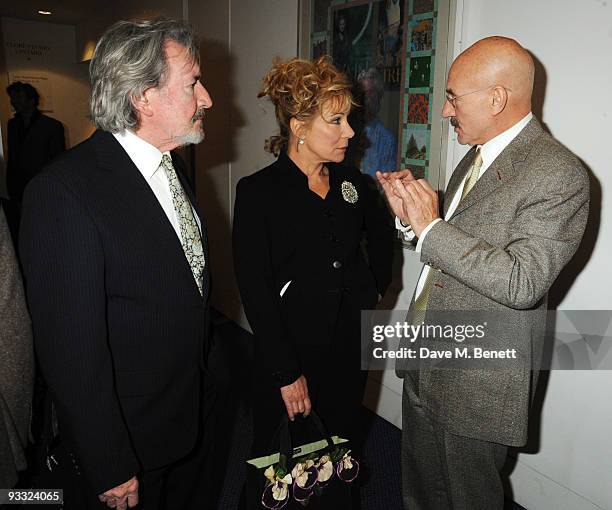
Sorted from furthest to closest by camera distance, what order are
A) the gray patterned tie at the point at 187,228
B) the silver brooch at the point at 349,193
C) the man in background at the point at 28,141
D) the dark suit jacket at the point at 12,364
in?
1. the man in background at the point at 28,141
2. the silver brooch at the point at 349,193
3. the gray patterned tie at the point at 187,228
4. the dark suit jacket at the point at 12,364

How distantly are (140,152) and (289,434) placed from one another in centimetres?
100

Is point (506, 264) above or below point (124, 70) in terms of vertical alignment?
below

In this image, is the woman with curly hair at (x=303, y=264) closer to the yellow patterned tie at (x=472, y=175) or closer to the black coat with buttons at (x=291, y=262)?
the black coat with buttons at (x=291, y=262)

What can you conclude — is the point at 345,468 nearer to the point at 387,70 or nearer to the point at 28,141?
the point at 387,70

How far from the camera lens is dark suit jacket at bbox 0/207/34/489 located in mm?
1317

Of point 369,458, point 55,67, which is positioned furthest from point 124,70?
point 55,67

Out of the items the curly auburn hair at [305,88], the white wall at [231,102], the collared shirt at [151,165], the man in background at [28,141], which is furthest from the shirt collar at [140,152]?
the man in background at [28,141]

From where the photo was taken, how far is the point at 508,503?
224 centimetres

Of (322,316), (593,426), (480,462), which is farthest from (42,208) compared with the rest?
(593,426)

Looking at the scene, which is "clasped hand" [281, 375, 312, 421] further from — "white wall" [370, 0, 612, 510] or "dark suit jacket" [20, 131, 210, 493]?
"white wall" [370, 0, 612, 510]

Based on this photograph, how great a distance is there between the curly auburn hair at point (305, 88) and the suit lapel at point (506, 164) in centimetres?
55

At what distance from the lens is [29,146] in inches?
205

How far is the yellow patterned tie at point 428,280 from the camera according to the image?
5.22 ft

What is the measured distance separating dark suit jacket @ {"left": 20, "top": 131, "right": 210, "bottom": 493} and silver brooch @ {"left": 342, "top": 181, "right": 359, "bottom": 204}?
734 mm
